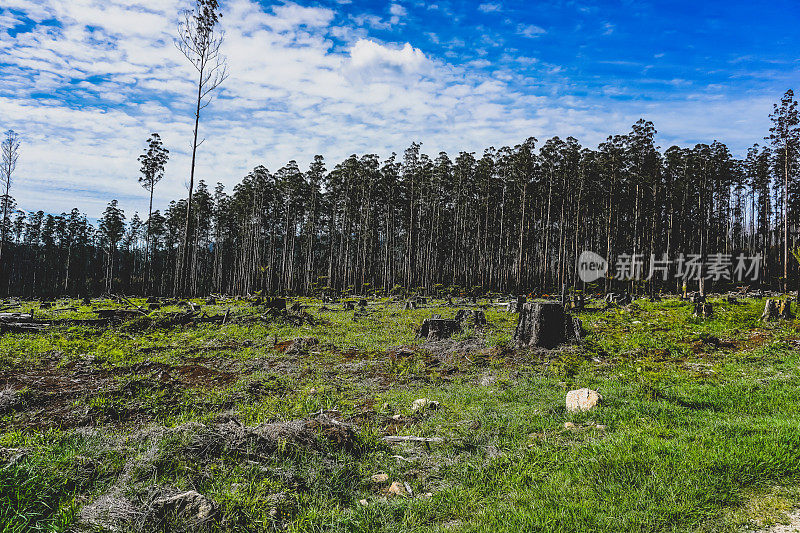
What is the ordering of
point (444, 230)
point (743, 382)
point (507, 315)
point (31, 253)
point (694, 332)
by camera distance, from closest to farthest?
1. point (743, 382)
2. point (694, 332)
3. point (507, 315)
4. point (444, 230)
5. point (31, 253)

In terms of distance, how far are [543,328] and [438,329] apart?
398 cm

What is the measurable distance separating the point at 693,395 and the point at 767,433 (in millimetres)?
2371

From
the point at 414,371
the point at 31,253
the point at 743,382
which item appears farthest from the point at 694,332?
the point at 31,253

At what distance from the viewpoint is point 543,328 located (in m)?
12.2

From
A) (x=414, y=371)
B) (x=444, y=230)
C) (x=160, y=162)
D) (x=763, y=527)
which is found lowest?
(x=414, y=371)

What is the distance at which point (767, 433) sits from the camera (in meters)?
4.85

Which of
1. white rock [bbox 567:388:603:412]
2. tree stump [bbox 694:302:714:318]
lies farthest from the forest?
white rock [bbox 567:388:603:412]

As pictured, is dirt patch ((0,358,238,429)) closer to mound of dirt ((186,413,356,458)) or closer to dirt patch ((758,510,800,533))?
mound of dirt ((186,413,356,458))

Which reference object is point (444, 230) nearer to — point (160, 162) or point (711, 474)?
point (160, 162)

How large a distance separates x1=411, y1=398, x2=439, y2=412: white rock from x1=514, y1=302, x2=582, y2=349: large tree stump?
587 centimetres

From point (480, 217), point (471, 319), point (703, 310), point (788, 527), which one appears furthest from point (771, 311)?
point (480, 217)

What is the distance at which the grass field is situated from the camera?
363 centimetres

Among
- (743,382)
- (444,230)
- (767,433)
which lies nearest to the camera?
(767,433)

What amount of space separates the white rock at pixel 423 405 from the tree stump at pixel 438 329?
7100 mm
